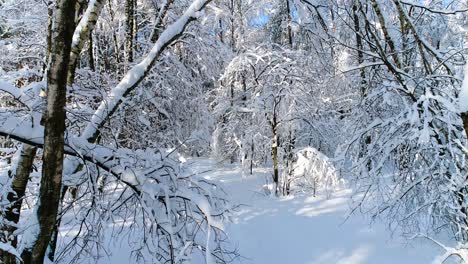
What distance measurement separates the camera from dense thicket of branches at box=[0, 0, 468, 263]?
3.22m

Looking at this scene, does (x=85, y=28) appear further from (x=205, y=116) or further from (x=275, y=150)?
(x=205, y=116)

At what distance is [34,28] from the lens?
386 inches

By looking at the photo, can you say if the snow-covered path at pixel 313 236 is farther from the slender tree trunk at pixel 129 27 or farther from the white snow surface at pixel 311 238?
the slender tree trunk at pixel 129 27

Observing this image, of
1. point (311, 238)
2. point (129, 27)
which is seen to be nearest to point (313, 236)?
point (311, 238)

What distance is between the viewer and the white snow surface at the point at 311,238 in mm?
5488

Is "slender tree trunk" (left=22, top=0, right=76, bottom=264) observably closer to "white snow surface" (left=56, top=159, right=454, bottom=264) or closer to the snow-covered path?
"white snow surface" (left=56, top=159, right=454, bottom=264)

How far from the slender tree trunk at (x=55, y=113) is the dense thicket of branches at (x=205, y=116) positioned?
13mm

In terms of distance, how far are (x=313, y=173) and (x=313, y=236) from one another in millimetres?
3352

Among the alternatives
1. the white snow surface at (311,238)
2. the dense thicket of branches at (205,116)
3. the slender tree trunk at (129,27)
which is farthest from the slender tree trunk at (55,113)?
the slender tree trunk at (129,27)

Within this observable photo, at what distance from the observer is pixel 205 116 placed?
40.5ft

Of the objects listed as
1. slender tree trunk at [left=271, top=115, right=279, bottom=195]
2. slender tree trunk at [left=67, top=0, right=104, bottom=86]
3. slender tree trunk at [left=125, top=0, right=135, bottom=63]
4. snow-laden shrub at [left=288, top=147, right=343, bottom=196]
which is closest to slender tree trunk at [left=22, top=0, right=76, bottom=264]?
slender tree trunk at [left=67, top=0, right=104, bottom=86]

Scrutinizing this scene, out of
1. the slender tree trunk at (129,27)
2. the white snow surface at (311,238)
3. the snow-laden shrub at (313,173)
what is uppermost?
the slender tree trunk at (129,27)

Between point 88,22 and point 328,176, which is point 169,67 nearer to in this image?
point 328,176

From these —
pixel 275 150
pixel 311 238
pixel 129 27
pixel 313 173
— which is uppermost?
pixel 129 27
